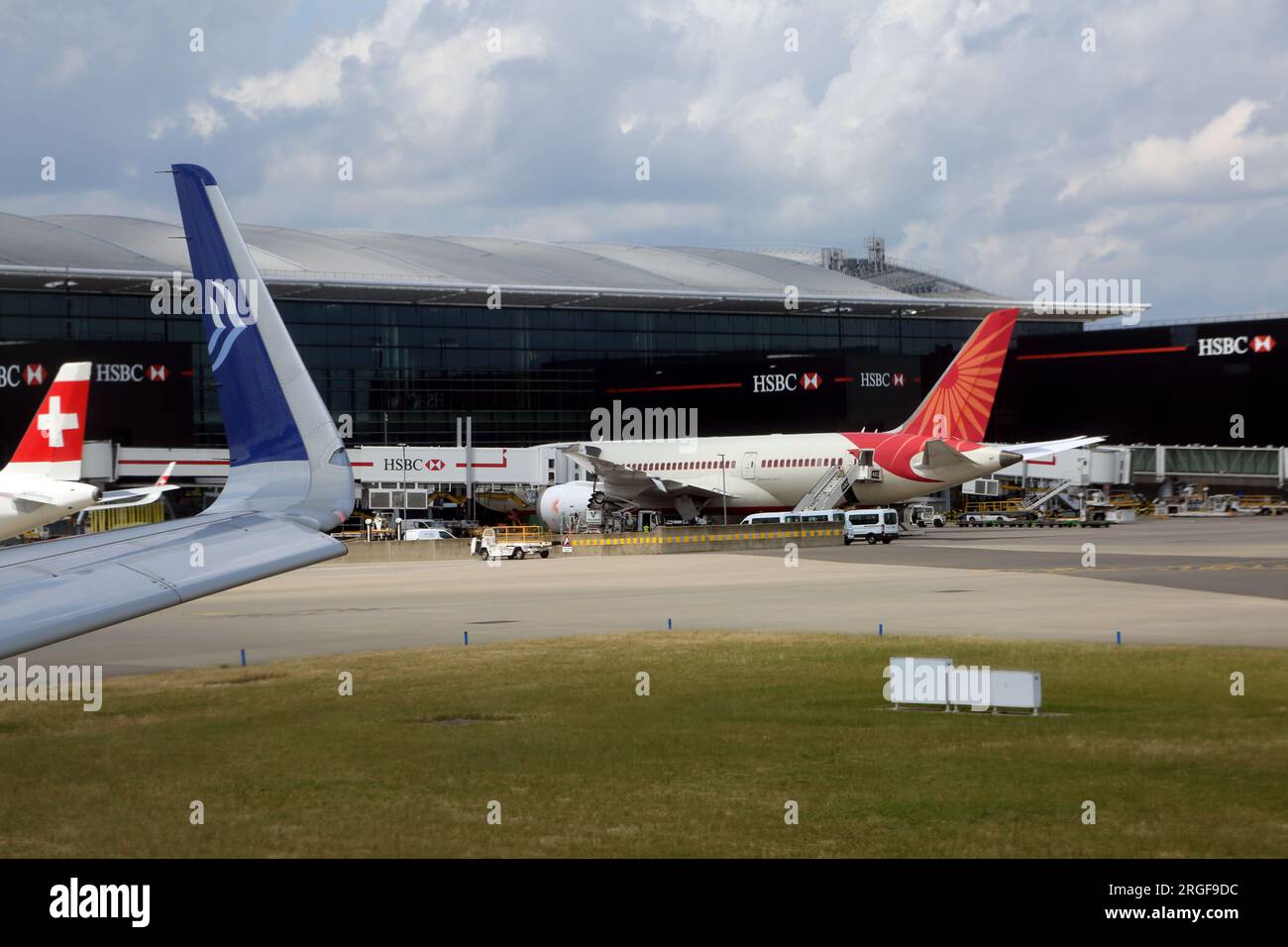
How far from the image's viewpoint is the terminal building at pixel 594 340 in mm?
94875

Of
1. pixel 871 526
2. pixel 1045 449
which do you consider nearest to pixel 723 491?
pixel 871 526

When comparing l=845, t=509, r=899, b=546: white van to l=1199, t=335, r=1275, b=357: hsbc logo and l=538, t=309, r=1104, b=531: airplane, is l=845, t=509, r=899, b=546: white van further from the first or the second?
l=1199, t=335, r=1275, b=357: hsbc logo

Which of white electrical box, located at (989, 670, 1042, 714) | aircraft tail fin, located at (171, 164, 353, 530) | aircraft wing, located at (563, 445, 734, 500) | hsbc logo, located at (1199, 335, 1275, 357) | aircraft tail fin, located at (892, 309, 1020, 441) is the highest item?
hsbc logo, located at (1199, 335, 1275, 357)

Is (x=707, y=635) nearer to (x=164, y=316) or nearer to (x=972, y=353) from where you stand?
(x=972, y=353)

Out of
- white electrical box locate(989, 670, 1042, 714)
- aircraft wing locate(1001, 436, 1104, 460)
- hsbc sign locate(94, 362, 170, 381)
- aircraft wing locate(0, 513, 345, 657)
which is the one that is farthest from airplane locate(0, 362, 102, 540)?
hsbc sign locate(94, 362, 170, 381)

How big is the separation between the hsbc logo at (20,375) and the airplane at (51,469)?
159 feet

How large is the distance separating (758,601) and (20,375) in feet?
174

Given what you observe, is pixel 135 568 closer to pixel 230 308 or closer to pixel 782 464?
pixel 230 308

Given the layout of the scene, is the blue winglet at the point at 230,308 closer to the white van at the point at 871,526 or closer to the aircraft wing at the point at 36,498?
the aircraft wing at the point at 36,498

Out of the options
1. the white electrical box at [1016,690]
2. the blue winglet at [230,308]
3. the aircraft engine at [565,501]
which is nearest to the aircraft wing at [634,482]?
the aircraft engine at [565,501]

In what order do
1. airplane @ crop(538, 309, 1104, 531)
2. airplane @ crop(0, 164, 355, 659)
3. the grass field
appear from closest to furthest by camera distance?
airplane @ crop(0, 164, 355, 659), the grass field, airplane @ crop(538, 309, 1104, 531)

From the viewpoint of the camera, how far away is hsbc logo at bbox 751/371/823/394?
327ft

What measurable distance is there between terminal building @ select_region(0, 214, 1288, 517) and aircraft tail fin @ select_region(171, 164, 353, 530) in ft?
265

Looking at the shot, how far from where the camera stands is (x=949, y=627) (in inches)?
1040
